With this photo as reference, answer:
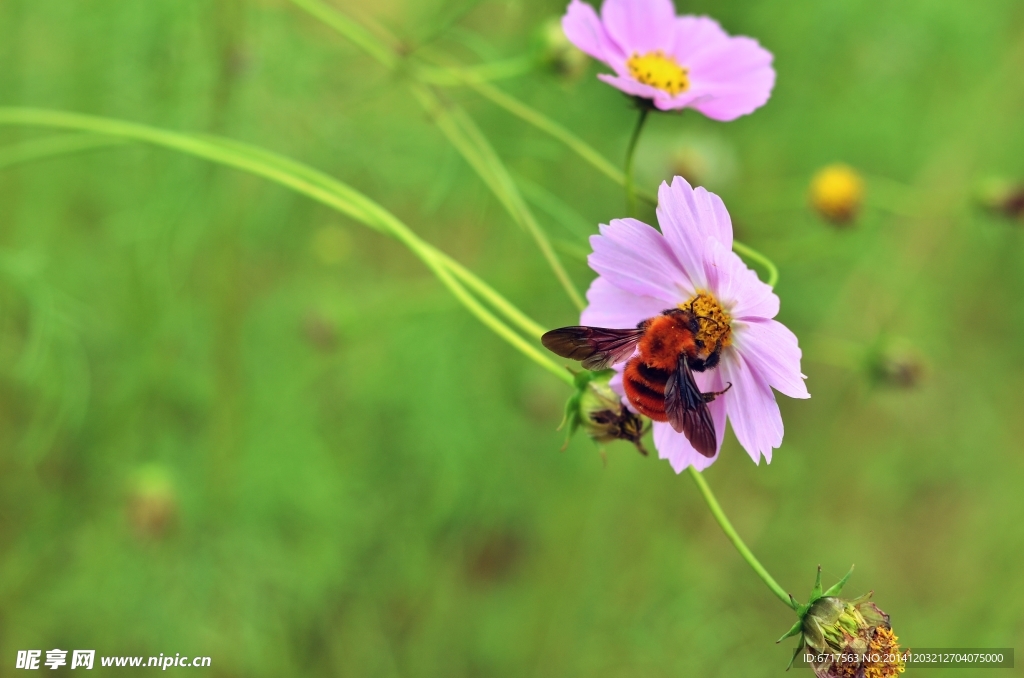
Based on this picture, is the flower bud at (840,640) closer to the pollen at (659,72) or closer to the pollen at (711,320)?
the pollen at (711,320)

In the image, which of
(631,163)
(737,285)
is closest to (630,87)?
(631,163)

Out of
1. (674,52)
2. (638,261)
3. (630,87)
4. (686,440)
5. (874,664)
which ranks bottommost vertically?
(874,664)

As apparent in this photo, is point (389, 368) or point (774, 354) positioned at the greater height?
point (389, 368)

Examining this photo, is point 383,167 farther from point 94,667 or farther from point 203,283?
point 94,667

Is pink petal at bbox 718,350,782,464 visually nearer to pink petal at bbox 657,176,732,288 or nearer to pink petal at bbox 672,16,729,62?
pink petal at bbox 657,176,732,288

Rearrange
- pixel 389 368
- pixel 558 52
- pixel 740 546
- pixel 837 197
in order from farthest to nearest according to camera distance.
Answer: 1. pixel 389 368
2. pixel 837 197
3. pixel 558 52
4. pixel 740 546

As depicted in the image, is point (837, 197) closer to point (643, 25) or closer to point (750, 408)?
point (643, 25)

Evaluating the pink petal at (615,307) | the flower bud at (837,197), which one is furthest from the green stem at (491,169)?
the flower bud at (837,197)
